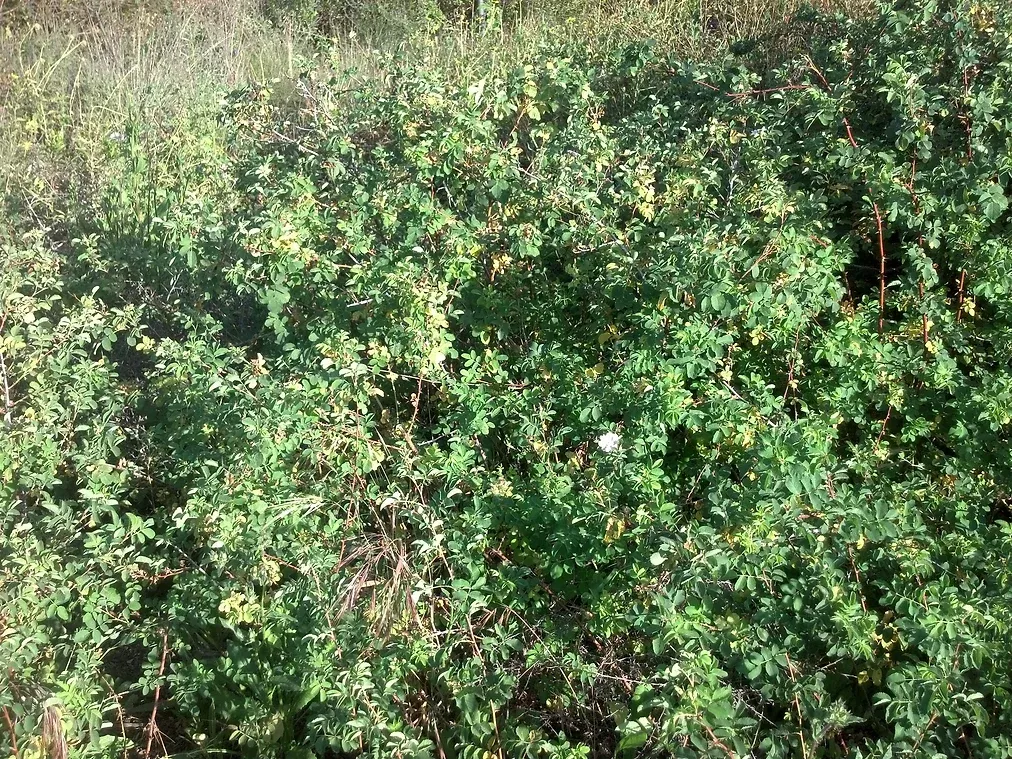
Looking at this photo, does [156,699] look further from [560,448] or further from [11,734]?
[560,448]

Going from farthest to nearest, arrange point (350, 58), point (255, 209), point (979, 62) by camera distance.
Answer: point (350, 58)
point (255, 209)
point (979, 62)

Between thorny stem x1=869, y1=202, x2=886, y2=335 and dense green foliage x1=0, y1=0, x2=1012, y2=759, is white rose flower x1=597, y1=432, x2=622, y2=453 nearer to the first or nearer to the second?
dense green foliage x1=0, y1=0, x2=1012, y2=759

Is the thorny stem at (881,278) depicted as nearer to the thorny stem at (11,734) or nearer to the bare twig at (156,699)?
the bare twig at (156,699)

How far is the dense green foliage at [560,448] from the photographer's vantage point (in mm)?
2402

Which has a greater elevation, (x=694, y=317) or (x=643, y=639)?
(x=694, y=317)

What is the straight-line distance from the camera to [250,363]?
299 cm

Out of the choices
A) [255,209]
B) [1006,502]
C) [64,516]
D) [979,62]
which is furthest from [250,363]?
[979,62]

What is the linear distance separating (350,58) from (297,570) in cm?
420

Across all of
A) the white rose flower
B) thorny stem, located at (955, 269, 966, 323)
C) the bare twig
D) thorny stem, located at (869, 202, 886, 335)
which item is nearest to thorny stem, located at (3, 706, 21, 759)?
the bare twig

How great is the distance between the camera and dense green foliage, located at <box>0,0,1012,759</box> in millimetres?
2402

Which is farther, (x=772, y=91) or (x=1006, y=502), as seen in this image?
(x=772, y=91)

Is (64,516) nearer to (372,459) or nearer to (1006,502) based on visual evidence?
(372,459)

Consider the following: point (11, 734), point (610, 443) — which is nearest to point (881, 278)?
point (610, 443)

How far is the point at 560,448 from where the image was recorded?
3057 millimetres
